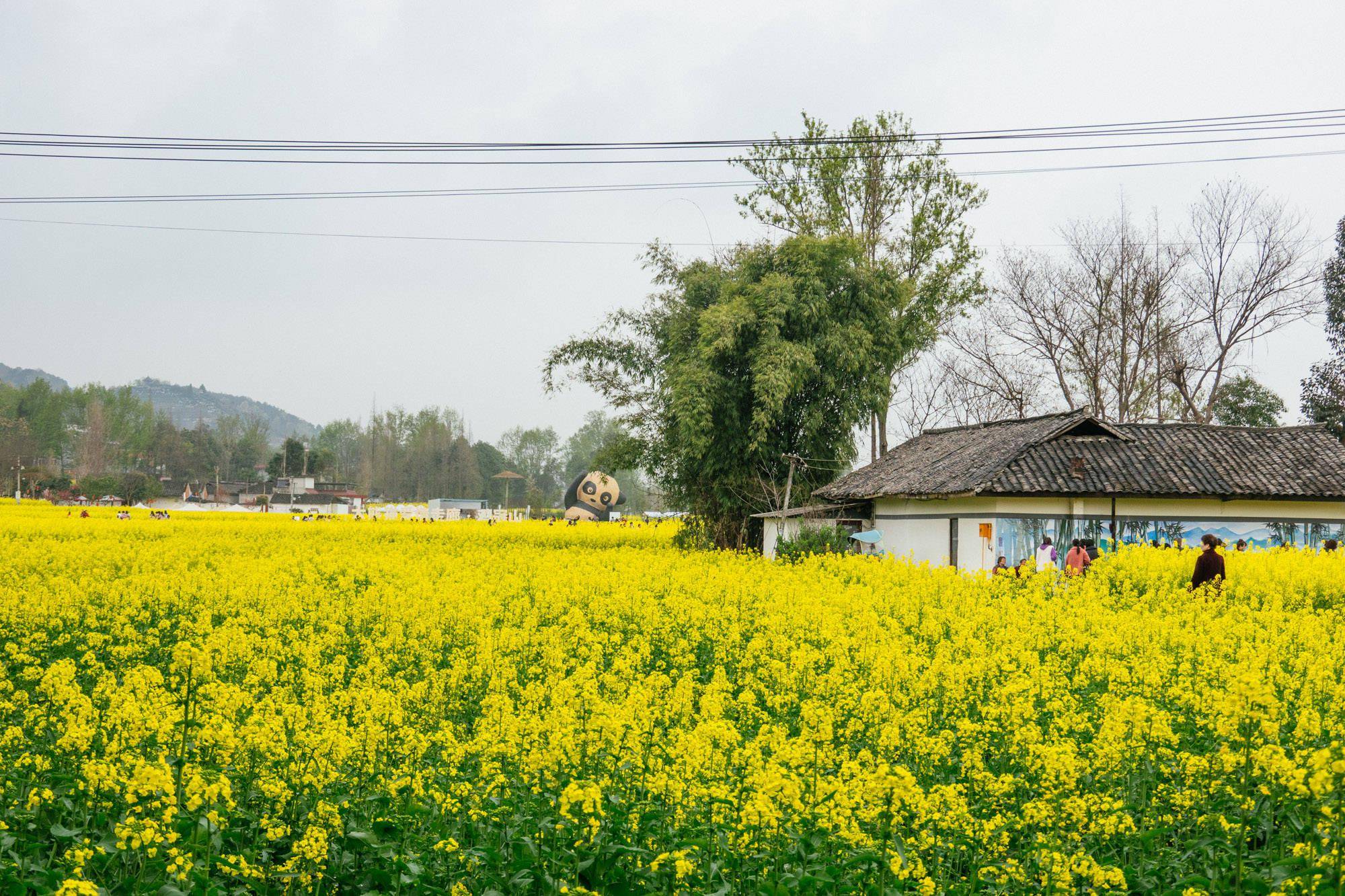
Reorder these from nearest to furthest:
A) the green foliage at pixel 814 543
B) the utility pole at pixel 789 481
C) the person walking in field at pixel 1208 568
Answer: the person walking in field at pixel 1208 568, the green foliage at pixel 814 543, the utility pole at pixel 789 481

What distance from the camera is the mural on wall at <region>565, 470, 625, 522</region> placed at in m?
60.5

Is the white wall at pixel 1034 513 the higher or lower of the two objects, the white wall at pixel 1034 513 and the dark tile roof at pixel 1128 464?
the lower

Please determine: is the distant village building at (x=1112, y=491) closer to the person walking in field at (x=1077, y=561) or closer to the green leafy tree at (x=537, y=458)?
the person walking in field at (x=1077, y=561)

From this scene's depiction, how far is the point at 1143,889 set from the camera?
4.39m

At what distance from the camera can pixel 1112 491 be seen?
69.3 ft

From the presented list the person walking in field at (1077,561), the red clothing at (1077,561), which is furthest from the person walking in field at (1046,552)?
the red clothing at (1077,561)

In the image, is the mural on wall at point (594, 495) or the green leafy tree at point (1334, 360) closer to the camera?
the green leafy tree at point (1334, 360)

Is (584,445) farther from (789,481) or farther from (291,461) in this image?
(789,481)

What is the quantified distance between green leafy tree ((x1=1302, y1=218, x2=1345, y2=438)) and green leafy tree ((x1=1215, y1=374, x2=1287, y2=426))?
2787 mm

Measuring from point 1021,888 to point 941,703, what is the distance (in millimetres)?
3354

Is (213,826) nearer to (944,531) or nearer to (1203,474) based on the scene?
(944,531)

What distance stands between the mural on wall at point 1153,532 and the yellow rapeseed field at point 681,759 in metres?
10.0

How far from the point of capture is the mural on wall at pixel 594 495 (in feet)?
198

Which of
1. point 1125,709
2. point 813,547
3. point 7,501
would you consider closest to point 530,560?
point 813,547
